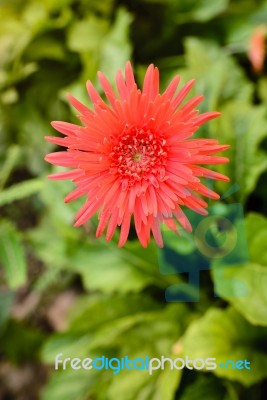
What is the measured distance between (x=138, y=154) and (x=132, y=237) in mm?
806

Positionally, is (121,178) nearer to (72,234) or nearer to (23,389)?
(72,234)

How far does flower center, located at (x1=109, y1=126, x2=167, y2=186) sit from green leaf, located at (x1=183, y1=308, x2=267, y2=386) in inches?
27.3

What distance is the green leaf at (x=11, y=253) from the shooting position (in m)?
1.49

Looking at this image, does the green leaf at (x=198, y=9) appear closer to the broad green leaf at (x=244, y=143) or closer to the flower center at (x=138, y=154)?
the broad green leaf at (x=244, y=143)

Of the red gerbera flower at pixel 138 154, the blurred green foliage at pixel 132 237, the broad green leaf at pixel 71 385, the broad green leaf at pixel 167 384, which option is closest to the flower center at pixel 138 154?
the red gerbera flower at pixel 138 154

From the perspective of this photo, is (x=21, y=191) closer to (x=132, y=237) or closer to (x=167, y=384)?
(x=132, y=237)

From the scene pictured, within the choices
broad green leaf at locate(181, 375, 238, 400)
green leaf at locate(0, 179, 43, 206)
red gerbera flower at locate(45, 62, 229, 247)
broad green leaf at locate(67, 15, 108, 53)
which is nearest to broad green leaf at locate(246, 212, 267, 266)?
broad green leaf at locate(181, 375, 238, 400)

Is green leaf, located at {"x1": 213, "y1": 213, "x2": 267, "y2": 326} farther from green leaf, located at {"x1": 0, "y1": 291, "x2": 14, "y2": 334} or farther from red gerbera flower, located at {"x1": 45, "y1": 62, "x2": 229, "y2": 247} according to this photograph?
green leaf, located at {"x1": 0, "y1": 291, "x2": 14, "y2": 334}

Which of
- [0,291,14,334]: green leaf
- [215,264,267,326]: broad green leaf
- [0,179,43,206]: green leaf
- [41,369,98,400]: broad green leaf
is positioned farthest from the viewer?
[0,291,14,334]: green leaf

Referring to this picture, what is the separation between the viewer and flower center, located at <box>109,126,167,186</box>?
648mm

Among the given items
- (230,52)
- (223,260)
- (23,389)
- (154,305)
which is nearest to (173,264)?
(223,260)

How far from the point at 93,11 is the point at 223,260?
4.09 ft

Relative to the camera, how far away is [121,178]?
2.17 ft

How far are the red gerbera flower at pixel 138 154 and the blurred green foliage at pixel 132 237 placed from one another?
578mm
